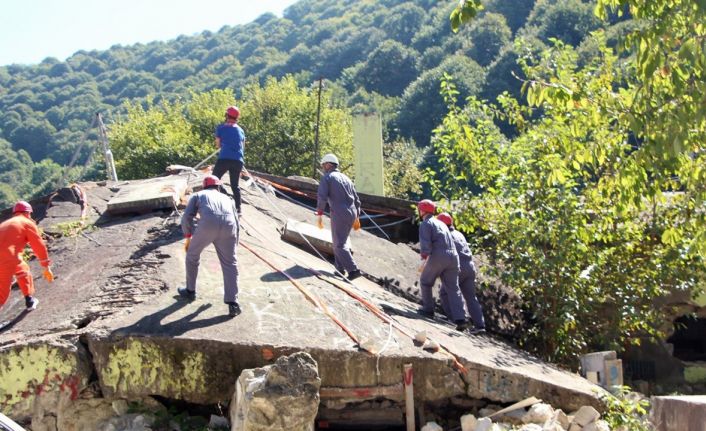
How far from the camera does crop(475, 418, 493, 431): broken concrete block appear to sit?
336 inches

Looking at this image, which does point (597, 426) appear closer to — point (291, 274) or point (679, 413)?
point (679, 413)

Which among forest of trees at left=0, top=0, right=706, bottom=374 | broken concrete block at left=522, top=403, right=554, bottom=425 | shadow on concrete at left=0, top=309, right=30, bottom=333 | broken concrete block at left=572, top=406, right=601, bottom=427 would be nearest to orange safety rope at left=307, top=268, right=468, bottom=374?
broken concrete block at left=522, top=403, right=554, bottom=425

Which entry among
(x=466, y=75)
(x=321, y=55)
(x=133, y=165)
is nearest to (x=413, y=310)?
(x=133, y=165)

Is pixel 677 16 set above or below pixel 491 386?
above

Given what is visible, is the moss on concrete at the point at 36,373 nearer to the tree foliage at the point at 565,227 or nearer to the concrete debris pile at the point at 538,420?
the concrete debris pile at the point at 538,420

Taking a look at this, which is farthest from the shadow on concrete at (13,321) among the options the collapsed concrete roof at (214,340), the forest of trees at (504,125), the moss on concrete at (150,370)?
the forest of trees at (504,125)

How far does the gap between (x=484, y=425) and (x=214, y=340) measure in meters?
2.62

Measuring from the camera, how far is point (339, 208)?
11.8m

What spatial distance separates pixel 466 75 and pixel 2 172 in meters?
31.9

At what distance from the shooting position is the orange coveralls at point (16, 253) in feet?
32.8

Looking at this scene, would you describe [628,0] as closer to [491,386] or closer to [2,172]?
[491,386]

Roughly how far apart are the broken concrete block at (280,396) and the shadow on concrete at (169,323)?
100 cm

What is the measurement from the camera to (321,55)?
82.9 meters

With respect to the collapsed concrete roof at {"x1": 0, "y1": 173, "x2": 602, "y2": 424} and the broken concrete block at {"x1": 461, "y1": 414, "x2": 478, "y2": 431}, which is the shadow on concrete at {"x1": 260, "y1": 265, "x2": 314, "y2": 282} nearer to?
the collapsed concrete roof at {"x1": 0, "y1": 173, "x2": 602, "y2": 424}
